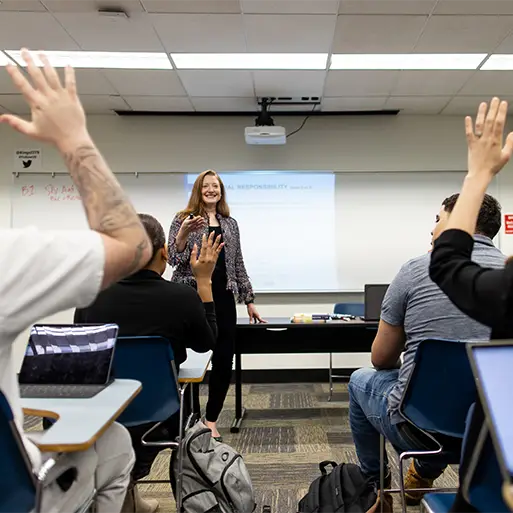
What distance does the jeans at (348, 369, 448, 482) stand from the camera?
63.9 inches

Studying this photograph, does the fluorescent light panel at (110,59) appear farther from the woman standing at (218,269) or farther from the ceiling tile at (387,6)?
the ceiling tile at (387,6)

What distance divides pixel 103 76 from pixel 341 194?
2444mm

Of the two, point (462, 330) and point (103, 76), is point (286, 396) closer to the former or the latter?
point (462, 330)

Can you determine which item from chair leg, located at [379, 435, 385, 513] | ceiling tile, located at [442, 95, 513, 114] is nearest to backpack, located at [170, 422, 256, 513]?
chair leg, located at [379, 435, 385, 513]

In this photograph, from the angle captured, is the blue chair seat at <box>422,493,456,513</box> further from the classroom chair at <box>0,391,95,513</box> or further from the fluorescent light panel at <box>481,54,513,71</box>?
the fluorescent light panel at <box>481,54,513,71</box>

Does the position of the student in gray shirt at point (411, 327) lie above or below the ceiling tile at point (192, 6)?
below

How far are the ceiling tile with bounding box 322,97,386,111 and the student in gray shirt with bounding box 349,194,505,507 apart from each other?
2878mm

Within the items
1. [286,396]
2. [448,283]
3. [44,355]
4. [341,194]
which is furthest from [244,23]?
[286,396]

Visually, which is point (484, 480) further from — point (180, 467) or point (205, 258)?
point (205, 258)

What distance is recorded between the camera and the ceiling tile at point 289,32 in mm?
2955

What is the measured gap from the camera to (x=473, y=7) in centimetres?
281

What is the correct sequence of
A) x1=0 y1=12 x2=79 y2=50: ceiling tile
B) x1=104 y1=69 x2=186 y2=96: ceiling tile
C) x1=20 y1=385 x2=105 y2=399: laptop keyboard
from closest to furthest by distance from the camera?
1. x1=20 y1=385 x2=105 y2=399: laptop keyboard
2. x1=0 y1=12 x2=79 y2=50: ceiling tile
3. x1=104 y1=69 x2=186 y2=96: ceiling tile

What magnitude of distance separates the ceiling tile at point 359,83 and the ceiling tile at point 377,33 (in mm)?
361

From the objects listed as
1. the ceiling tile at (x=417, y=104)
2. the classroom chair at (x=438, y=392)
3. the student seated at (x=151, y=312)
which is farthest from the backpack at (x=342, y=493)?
the ceiling tile at (x=417, y=104)
